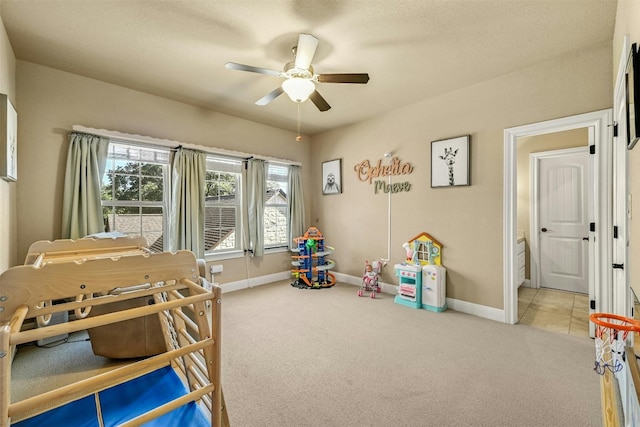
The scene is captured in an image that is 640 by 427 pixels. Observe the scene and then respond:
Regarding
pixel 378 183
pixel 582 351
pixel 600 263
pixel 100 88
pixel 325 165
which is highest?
pixel 100 88

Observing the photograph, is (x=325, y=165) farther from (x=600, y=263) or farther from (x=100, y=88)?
(x=600, y=263)

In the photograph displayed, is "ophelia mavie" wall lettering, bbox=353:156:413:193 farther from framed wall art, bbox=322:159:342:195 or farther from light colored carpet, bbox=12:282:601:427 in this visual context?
light colored carpet, bbox=12:282:601:427

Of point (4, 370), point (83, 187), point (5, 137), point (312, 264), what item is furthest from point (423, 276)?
point (5, 137)

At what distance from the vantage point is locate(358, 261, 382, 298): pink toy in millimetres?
3971

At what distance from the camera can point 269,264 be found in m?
4.71

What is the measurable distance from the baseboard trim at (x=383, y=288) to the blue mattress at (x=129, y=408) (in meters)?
2.59

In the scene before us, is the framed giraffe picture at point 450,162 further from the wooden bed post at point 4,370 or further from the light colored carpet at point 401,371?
the wooden bed post at point 4,370

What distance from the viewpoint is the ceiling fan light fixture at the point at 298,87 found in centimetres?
235

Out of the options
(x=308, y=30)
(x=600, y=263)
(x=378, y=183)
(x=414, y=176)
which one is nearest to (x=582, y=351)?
(x=600, y=263)

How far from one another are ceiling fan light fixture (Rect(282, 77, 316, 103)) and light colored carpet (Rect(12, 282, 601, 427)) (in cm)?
219

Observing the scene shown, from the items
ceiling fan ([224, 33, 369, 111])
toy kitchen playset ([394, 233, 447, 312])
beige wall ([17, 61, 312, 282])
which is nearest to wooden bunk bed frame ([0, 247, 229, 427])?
ceiling fan ([224, 33, 369, 111])

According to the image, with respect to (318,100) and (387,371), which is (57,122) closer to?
(318,100)

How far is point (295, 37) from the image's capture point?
91.9 inches

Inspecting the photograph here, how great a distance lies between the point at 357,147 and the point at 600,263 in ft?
10.3
